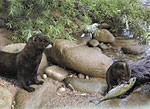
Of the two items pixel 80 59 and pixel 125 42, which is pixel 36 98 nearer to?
pixel 80 59

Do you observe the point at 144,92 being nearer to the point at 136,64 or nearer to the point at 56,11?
the point at 136,64

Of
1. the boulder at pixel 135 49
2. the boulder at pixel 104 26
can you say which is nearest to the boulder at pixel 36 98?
the boulder at pixel 135 49

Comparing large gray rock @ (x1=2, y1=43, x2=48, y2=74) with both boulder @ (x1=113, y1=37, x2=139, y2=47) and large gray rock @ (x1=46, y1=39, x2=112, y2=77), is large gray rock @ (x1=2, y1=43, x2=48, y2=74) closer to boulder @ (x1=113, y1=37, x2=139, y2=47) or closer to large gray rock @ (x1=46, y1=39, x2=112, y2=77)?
large gray rock @ (x1=46, y1=39, x2=112, y2=77)

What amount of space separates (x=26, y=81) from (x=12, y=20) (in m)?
1.85

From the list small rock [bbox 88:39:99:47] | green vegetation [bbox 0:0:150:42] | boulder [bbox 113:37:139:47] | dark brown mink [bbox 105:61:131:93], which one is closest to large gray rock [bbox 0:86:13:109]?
dark brown mink [bbox 105:61:131:93]

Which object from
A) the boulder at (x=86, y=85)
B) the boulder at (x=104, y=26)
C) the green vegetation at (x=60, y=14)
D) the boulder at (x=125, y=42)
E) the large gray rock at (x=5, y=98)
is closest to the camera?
the large gray rock at (x=5, y=98)

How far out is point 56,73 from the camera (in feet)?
13.2

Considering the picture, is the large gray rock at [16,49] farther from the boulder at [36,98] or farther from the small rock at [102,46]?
the small rock at [102,46]

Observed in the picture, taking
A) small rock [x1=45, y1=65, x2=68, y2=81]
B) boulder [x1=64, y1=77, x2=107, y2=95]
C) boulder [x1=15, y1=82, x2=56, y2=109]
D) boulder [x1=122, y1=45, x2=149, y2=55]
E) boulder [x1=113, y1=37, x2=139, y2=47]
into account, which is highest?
boulder [x1=113, y1=37, x2=139, y2=47]

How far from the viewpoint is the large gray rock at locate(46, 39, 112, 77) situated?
4.07 meters

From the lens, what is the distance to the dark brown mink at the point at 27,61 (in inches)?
130

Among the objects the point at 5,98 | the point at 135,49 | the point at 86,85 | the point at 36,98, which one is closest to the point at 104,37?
the point at 135,49

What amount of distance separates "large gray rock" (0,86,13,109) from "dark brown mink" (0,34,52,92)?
27cm

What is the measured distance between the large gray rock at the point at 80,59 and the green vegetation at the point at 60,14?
43cm
